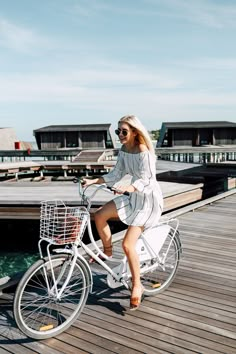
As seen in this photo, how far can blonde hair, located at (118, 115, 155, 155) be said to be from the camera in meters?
3.65

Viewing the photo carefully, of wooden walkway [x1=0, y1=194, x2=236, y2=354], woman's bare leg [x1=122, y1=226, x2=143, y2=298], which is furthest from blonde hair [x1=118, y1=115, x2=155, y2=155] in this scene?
→ wooden walkway [x1=0, y1=194, x2=236, y2=354]

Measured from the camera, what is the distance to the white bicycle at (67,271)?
10.6ft

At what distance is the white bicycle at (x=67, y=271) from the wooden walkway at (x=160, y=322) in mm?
159

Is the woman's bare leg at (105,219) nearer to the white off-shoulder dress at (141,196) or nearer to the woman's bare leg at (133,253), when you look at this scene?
the white off-shoulder dress at (141,196)

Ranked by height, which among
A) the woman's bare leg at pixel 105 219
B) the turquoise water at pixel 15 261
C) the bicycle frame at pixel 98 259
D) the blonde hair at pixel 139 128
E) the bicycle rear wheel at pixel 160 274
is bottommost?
the turquoise water at pixel 15 261

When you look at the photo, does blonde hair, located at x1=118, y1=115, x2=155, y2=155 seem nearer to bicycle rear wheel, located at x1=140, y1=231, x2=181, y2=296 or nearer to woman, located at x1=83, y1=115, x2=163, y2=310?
woman, located at x1=83, y1=115, x2=163, y2=310

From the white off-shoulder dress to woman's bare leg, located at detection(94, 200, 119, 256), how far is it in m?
0.07

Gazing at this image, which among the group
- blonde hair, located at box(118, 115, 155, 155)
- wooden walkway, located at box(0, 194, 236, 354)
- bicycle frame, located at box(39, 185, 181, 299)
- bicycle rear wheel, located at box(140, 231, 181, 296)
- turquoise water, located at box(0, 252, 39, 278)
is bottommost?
turquoise water, located at box(0, 252, 39, 278)

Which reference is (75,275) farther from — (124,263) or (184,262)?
(184,262)

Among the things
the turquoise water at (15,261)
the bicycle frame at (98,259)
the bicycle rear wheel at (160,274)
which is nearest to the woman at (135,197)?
the bicycle frame at (98,259)

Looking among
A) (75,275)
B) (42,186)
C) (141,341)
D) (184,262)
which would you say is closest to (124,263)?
(75,275)

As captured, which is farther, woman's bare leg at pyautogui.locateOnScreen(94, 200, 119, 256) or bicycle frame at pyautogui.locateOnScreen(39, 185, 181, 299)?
woman's bare leg at pyautogui.locateOnScreen(94, 200, 119, 256)

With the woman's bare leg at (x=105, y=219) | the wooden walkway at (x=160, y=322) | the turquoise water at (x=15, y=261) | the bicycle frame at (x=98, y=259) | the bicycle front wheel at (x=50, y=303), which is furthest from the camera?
the turquoise water at (x=15, y=261)

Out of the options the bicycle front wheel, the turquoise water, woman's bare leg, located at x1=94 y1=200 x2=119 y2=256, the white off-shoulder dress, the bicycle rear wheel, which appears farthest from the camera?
the turquoise water
